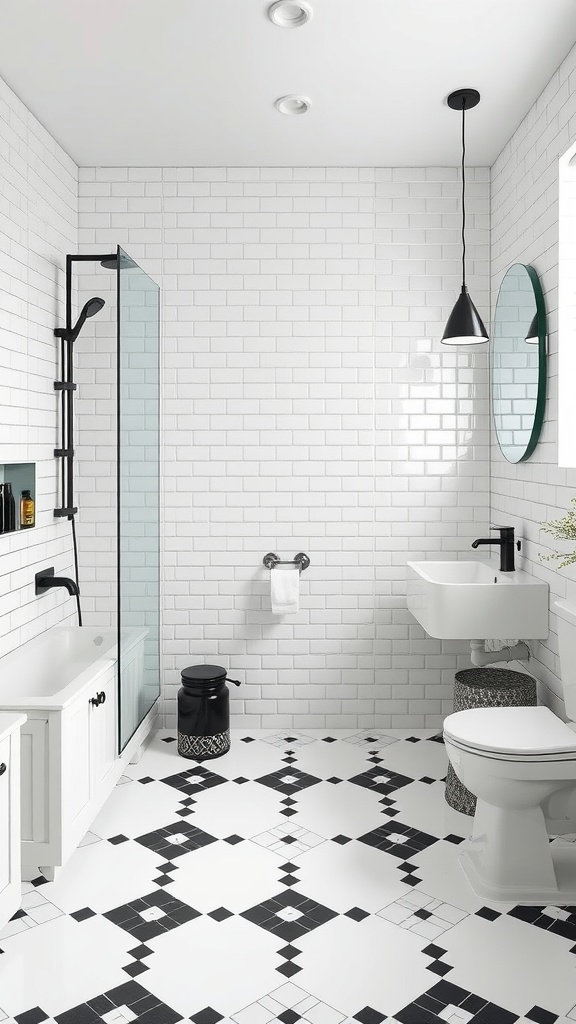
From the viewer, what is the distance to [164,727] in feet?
14.4

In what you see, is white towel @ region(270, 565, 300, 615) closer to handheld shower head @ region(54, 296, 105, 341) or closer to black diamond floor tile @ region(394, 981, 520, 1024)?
handheld shower head @ region(54, 296, 105, 341)

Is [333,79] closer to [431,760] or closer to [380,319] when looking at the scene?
[380,319]

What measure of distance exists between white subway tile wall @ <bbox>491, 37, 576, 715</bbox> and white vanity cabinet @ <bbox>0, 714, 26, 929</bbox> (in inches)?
80.6

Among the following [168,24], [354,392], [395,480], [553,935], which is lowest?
[553,935]

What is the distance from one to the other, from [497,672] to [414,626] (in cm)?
81

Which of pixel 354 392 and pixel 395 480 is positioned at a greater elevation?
pixel 354 392

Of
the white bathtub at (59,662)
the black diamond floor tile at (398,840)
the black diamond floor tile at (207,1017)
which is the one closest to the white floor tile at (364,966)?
the black diamond floor tile at (207,1017)

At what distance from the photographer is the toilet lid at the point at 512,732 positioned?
2613mm

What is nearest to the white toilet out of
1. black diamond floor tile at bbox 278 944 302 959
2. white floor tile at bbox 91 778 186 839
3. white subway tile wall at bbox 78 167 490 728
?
black diamond floor tile at bbox 278 944 302 959

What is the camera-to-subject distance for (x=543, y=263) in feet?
11.2

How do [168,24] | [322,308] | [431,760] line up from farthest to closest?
[322,308]
[431,760]
[168,24]

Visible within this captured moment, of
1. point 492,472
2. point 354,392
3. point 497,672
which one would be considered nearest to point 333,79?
point 354,392

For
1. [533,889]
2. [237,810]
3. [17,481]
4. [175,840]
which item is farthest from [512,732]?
[17,481]

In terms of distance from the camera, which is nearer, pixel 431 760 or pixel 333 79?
pixel 333 79
